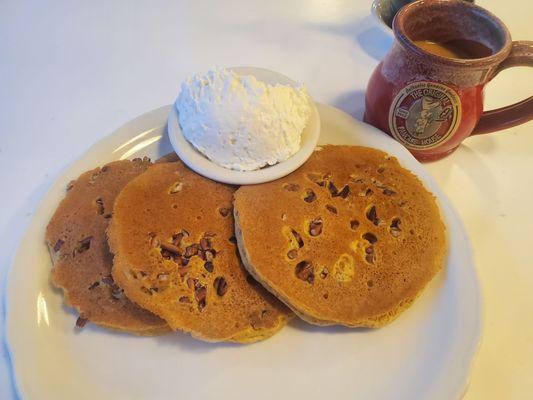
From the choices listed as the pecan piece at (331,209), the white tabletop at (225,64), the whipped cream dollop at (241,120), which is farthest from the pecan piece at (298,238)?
the white tabletop at (225,64)

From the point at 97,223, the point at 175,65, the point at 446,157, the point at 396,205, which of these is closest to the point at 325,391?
the point at 396,205

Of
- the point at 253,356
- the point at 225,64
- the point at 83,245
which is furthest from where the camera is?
the point at 225,64

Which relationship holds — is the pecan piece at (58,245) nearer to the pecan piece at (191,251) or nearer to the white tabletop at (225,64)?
the white tabletop at (225,64)

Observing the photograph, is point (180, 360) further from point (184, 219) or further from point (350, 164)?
point (350, 164)

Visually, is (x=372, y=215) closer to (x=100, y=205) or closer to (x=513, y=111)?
(x=513, y=111)

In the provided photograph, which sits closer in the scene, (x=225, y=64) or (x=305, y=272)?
(x=305, y=272)

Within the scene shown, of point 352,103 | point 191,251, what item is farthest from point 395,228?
point 352,103
